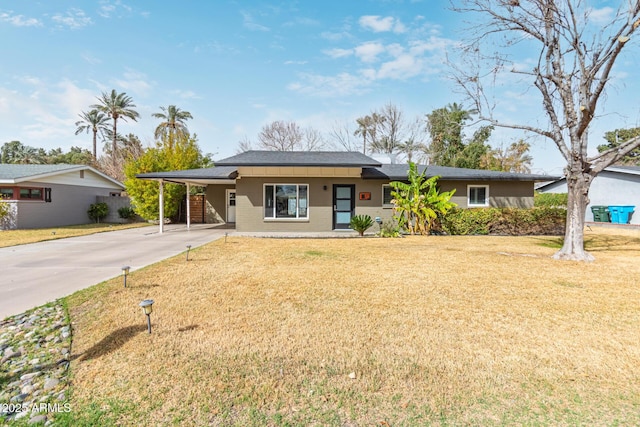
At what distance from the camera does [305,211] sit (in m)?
13.6

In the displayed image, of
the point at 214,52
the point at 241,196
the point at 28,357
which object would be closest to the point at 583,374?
the point at 28,357

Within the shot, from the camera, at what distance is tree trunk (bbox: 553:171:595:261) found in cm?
773

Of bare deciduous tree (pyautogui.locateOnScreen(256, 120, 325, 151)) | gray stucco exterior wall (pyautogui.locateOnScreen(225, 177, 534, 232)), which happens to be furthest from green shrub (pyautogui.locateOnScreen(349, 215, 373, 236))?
bare deciduous tree (pyautogui.locateOnScreen(256, 120, 325, 151))

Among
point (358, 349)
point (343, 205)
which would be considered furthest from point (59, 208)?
point (358, 349)

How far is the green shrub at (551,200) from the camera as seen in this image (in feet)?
68.5

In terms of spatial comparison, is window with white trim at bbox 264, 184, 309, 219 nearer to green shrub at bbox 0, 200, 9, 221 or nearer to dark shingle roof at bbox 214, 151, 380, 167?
dark shingle roof at bbox 214, 151, 380, 167

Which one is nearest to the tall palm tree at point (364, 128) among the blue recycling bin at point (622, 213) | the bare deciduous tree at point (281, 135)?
the bare deciduous tree at point (281, 135)

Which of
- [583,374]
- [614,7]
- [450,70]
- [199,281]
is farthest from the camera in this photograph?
[450,70]

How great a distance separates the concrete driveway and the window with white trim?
345cm

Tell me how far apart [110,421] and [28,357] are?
1645 millimetres

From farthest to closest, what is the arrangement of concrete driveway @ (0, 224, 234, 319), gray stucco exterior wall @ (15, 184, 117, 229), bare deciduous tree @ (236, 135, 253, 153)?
1. bare deciduous tree @ (236, 135, 253, 153)
2. gray stucco exterior wall @ (15, 184, 117, 229)
3. concrete driveway @ (0, 224, 234, 319)

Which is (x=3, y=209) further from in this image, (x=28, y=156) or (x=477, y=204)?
(x=28, y=156)

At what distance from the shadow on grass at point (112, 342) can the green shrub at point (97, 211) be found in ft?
62.3

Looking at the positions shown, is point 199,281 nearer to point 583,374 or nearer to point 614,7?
point 583,374
